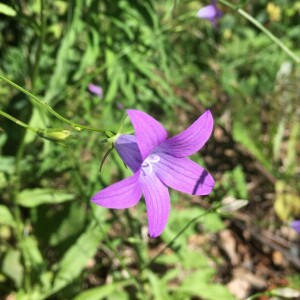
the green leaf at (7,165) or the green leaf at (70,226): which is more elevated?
the green leaf at (7,165)

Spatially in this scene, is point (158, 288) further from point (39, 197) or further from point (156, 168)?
point (156, 168)

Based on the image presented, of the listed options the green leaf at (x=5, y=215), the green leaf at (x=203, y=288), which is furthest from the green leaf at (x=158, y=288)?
the green leaf at (x=5, y=215)

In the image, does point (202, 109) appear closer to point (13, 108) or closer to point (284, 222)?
point (284, 222)

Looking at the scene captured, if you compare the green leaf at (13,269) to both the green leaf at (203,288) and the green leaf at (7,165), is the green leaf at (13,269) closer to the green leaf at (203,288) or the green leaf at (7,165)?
the green leaf at (7,165)

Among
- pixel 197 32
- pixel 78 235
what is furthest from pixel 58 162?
pixel 197 32

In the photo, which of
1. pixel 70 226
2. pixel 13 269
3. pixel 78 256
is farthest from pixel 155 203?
pixel 13 269

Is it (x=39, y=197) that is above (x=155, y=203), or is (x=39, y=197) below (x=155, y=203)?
below
